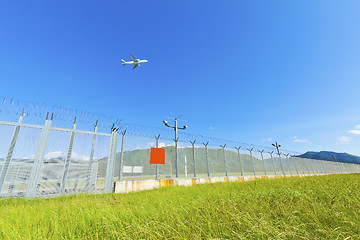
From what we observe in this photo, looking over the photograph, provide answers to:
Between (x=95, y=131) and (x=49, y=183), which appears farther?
(x=95, y=131)

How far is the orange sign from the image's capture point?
7742 mm

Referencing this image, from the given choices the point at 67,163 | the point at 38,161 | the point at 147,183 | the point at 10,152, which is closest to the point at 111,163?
the point at 67,163

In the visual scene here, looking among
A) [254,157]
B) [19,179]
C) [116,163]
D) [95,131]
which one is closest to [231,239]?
[116,163]

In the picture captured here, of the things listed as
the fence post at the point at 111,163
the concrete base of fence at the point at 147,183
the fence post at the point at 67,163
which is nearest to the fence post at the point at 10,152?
the fence post at the point at 67,163

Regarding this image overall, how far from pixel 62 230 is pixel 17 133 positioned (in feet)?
19.5

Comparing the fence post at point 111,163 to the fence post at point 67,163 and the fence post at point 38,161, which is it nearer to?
the fence post at point 67,163

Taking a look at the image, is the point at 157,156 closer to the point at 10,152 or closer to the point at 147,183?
the point at 147,183

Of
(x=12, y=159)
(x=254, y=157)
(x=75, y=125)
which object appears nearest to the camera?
(x=12, y=159)

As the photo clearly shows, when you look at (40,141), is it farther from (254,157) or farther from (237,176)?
(254,157)

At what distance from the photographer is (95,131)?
7.16 m

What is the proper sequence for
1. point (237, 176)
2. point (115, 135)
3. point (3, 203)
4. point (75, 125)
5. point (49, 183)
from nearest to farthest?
point (3, 203) < point (49, 183) < point (75, 125) < point (115, 135) < point (237, 176)

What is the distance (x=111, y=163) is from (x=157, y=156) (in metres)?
2.20

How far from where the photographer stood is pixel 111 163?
7.16 metres

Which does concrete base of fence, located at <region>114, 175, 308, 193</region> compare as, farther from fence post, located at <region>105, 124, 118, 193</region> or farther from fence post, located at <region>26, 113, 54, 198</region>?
fence post, located at <region>26, 113, 54, 198</region>
